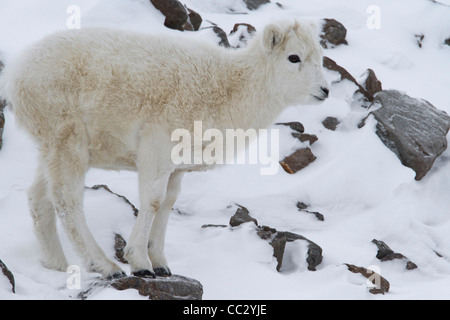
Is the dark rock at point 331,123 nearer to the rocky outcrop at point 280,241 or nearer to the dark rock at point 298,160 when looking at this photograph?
the dark rock at point 298,160

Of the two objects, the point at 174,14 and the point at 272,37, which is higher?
the point at 272,37

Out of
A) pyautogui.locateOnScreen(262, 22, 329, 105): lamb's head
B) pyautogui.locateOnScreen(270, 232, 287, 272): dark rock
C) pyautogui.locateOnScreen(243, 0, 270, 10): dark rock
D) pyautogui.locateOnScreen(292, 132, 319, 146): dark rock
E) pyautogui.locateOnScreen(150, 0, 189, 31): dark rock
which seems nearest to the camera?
pyautogui.locateOnScreen(262, 22, 329, 105): lamb's head

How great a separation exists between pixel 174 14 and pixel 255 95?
6826mm

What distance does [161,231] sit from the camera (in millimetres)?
6836

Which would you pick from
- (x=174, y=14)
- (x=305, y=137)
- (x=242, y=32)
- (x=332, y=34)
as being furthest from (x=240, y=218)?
(x=332, y=34)

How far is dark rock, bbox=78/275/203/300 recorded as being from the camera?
5.46 metres

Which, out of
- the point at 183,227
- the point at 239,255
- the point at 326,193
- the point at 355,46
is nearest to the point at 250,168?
the point at 326,193

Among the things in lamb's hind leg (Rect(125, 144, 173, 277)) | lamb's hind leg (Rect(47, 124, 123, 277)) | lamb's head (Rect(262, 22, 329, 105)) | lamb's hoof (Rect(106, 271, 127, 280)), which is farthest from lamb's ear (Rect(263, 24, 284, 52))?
lamb's hoof (Rect(106, 271, 127, 280))

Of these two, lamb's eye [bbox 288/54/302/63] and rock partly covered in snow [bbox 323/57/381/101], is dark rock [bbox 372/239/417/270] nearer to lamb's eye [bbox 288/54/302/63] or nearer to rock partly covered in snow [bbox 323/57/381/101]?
lamb's eye [bbox 288/54/302/63]

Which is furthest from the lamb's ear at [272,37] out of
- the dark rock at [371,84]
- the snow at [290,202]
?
the dark rock at [371,84]

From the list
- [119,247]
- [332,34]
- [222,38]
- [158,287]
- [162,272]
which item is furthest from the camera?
[332,34]

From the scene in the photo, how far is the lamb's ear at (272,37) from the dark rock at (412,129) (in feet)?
15.4

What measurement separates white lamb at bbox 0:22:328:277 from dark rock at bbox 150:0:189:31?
6.52 m

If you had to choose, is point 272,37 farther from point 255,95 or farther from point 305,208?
point 305,208
